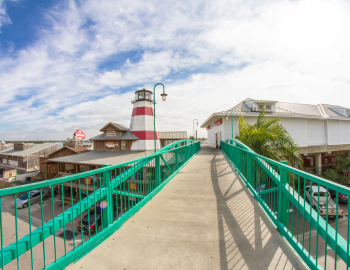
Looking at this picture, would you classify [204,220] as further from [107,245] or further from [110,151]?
[110,151]

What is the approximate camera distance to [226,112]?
2070cm

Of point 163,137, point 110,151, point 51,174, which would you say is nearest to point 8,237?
point 110,151

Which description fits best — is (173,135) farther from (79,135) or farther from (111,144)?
(79,135)

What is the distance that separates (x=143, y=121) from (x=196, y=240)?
23.3 meters

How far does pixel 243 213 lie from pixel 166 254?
205 cm

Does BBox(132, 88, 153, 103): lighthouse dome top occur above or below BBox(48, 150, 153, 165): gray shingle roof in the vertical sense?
above

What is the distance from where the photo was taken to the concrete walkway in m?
2.55

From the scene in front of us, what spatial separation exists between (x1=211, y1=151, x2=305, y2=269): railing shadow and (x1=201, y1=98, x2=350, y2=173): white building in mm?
17177

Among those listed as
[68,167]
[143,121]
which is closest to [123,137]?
[143,121]

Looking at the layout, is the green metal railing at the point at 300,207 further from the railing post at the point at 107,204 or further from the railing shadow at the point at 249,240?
the railing post at the point at 107,204

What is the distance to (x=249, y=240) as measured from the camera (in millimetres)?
3029

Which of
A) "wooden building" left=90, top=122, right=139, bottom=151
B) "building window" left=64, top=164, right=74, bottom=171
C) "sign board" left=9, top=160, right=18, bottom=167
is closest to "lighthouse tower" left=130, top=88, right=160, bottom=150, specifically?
"wooden building" left=90, top=122, right=139, bottom=151

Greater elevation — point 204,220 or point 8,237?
point 204,220

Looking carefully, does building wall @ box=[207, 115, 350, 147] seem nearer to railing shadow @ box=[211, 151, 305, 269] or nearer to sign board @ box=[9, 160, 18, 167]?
railing shadow @ box=[211, 151, 305, 269]
